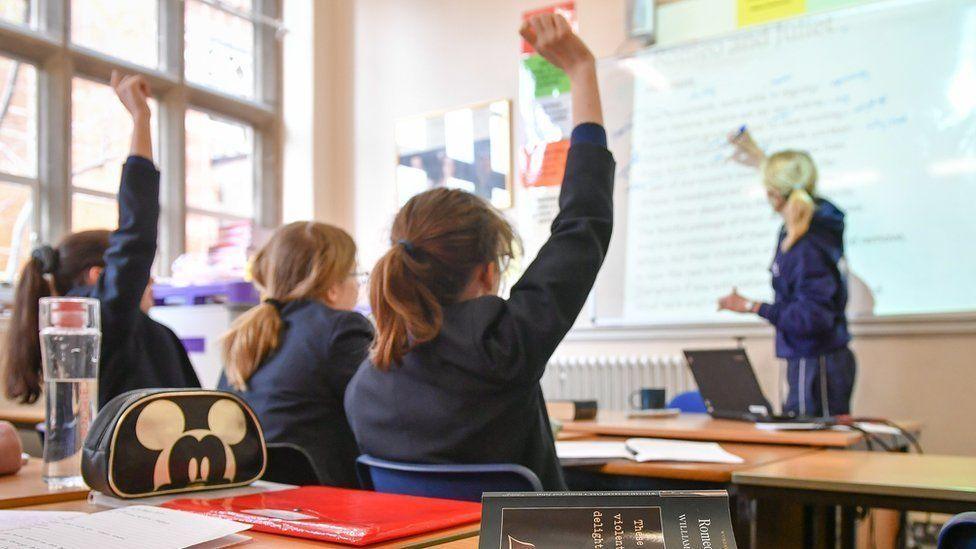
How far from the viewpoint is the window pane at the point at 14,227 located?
13.7ft

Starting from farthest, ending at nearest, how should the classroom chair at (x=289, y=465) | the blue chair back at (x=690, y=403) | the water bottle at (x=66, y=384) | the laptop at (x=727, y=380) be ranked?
the blue chair back at (x=690, y=403) → the laptop at (x=727, y=380) → the classroom chair at (x=289, y=465) → the water bottle at (x=66, y=384)

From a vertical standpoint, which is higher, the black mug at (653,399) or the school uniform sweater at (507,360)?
the school uniform sweater at (507,360)

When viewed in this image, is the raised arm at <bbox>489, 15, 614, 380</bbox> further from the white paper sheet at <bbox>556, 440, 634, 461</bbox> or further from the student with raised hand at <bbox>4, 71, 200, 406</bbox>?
the student with raised hand at <bbox>4, 71, 200, 406</bbox>

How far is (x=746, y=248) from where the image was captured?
406 cm

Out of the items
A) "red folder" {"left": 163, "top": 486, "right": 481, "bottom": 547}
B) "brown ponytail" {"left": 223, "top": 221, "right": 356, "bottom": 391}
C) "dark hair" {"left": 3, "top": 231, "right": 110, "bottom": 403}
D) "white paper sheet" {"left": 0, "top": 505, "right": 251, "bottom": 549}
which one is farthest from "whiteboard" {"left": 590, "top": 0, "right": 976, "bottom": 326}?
"white paper sheet" {"left": 0, "top": 505, "right": 251, "bottom": 549}

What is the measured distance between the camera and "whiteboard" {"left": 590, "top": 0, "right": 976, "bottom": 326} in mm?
3557

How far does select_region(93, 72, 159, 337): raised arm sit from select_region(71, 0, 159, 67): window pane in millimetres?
3325

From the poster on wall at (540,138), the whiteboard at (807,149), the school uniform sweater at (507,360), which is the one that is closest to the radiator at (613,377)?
the whiteboard at (807,149)

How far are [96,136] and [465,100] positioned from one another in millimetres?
2073

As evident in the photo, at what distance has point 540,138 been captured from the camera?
4836mm

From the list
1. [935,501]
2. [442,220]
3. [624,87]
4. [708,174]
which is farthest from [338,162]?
[935,501]

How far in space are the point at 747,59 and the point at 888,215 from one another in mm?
1010

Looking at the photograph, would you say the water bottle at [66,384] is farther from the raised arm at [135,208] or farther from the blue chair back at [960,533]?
the blue chair back at [960,533]

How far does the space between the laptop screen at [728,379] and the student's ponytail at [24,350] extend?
1.80 metres
